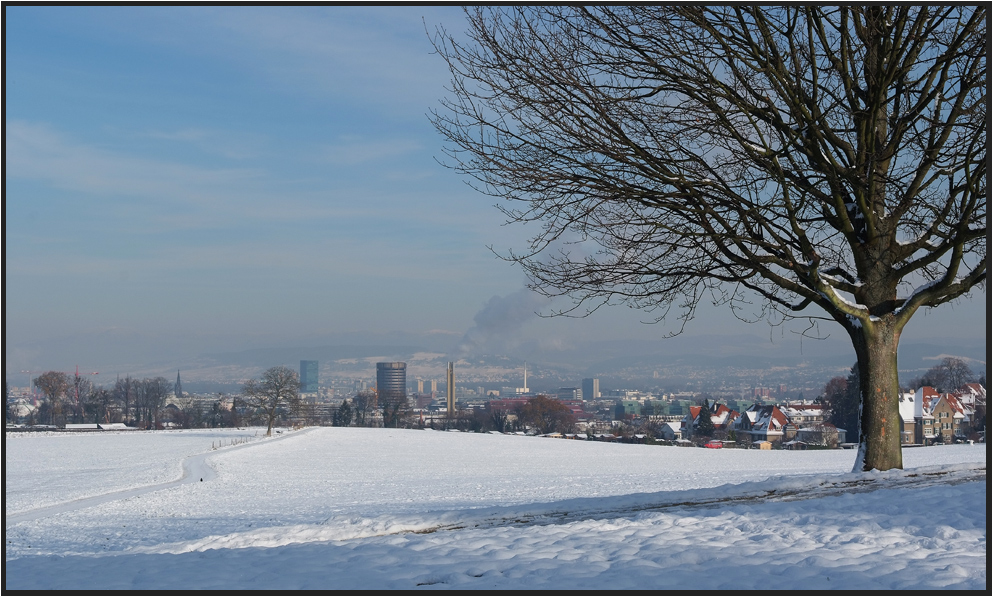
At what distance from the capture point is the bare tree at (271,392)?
205ft

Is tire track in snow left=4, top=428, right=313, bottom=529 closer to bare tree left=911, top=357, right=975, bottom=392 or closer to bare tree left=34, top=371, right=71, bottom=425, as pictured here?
bare tree left=911, top=357, right=975, bottom=392

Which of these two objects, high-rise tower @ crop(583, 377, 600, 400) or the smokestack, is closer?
the smokestack

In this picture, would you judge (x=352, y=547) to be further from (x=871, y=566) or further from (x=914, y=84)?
(x=914, y=84)

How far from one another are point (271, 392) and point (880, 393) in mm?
56959

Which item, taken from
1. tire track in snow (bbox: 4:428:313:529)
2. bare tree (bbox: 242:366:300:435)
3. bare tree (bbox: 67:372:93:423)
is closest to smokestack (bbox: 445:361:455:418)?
bare tree (bbox: 242:366:300:435)

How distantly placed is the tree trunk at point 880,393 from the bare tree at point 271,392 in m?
56.1

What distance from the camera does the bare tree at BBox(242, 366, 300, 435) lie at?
62406 millimetres

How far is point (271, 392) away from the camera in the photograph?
62.6 metres

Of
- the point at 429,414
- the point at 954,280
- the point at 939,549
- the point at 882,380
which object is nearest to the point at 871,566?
the point at 939,549

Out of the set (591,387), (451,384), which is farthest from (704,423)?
(591,387)

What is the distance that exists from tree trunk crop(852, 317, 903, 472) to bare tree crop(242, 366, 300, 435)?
5609cm

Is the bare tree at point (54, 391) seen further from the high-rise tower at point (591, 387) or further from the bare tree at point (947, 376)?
the high-rise tower at point (591, 387)

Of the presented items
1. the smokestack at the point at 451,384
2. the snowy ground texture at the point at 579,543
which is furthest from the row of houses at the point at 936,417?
the smokestack at the point at 451,384

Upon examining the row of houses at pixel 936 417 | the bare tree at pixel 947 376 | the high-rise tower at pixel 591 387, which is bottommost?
the high-rise tower at pixel 591 387
